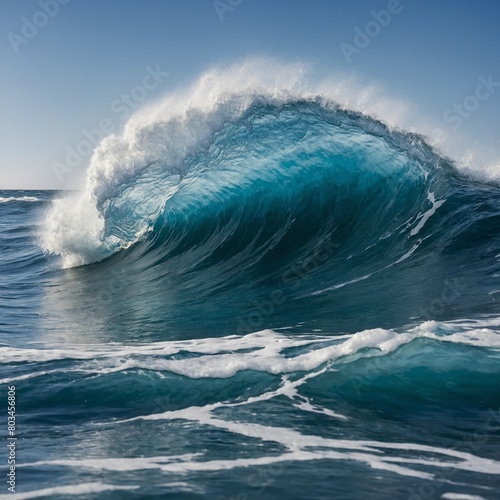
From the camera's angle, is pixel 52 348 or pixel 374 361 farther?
pixel 52 348

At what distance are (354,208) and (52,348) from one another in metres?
8.42

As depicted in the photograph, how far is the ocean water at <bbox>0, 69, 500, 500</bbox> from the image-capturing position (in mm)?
4133

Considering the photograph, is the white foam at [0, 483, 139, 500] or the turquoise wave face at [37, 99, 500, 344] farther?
the turquoise wave face at [37, 99, 500, 344]

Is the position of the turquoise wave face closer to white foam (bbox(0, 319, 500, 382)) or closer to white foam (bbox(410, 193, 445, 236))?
white foam (bbox(410, 193, 445, 236))

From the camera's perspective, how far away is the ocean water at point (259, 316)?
4133 mm

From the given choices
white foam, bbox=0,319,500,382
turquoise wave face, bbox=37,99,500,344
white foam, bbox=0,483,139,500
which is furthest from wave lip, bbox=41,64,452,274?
white foam, bbox=0,483,139,500

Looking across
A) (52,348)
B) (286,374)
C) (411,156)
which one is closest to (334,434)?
(286,374)

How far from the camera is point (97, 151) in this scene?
13805mm

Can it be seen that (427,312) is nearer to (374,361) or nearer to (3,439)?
(374,361)
